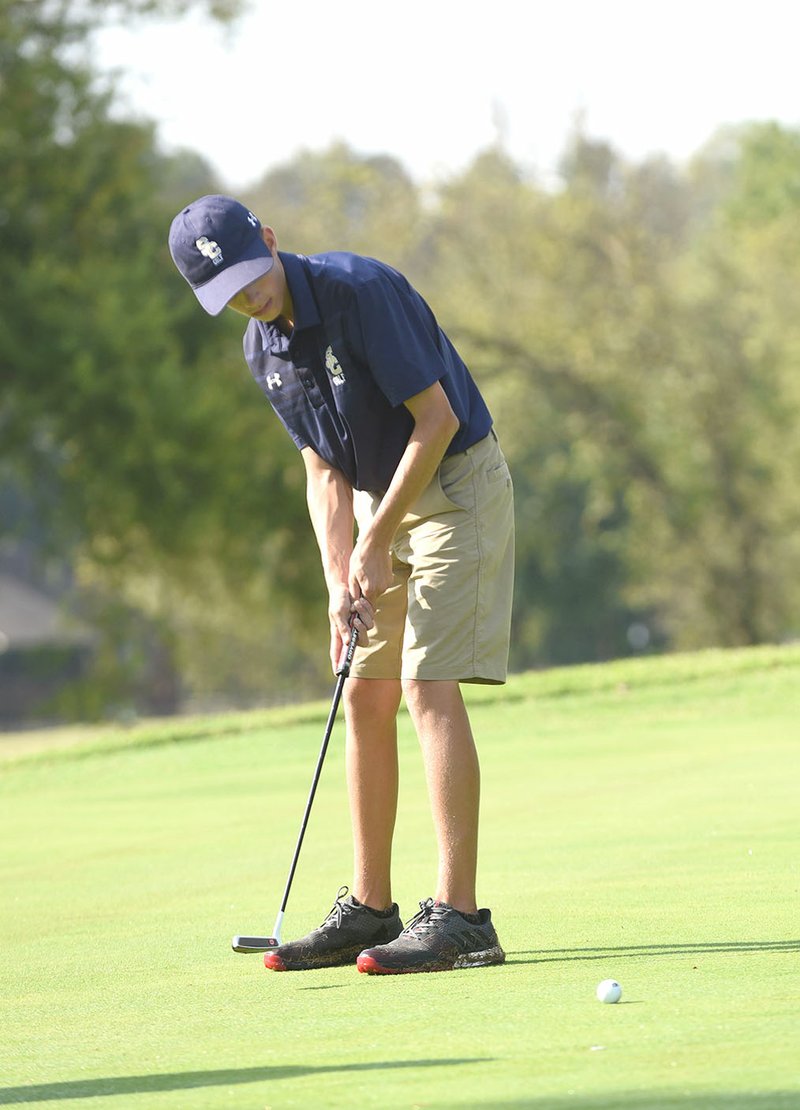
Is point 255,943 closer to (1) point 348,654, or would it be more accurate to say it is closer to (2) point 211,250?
(1) point 348,654

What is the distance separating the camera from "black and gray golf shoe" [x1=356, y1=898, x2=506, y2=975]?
3998 mm

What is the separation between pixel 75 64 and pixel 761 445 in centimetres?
1575

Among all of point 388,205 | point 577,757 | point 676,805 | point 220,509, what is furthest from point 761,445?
point 676,805

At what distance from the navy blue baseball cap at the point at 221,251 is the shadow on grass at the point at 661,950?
5.56 ft

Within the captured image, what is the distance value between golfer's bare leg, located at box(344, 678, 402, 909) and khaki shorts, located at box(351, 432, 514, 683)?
0.19ft

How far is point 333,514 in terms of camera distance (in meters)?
4.57

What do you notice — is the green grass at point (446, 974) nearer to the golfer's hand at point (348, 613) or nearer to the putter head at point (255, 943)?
the putter head at point (255, 943)

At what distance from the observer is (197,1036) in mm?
3266

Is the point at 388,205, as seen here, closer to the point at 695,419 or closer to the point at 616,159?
→ the point at 616,159

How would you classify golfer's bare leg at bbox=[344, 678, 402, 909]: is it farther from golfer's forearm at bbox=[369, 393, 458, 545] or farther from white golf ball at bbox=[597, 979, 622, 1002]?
white golf ball at bbox=[597, 979, 622, 1002]

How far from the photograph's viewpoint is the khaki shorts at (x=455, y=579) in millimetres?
4273

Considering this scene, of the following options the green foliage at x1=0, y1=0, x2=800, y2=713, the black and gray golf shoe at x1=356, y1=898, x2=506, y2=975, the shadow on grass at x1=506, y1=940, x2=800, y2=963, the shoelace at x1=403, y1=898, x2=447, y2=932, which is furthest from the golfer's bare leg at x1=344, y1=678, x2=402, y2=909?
the green foliage at x1=0, y1=0, x2=800, y2=713

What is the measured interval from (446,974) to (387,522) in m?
1.08

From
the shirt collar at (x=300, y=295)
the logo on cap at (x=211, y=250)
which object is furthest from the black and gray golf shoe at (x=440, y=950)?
the logo on cap at (x=211, y=250)
